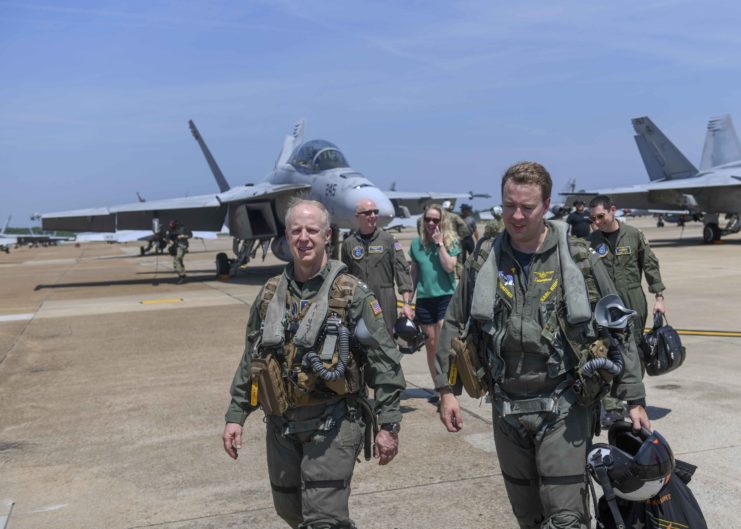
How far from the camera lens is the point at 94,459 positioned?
598 centimetres

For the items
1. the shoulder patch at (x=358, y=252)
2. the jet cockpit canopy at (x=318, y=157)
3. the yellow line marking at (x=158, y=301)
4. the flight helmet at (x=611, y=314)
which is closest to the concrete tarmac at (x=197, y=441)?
the shoulder patch at (x=358, y=252)

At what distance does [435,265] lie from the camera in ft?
22.9

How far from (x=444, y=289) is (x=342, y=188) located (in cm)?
1127

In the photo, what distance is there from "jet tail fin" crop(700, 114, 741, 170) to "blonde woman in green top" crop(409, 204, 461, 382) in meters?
34.1

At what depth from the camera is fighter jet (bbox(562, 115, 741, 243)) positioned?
102 ft

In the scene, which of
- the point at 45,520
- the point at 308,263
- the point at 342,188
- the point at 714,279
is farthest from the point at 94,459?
the point at 714,279

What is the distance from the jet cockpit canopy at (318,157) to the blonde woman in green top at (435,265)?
12.2 meters

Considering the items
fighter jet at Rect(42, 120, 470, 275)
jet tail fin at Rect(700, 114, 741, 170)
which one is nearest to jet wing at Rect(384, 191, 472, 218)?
fighter jet at Rect(42, 120, 470, 275)

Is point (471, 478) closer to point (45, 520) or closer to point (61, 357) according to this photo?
point (45, 520)

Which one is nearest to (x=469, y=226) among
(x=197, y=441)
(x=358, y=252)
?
(x=358, y=252)

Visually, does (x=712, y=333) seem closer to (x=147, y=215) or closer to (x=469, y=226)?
(x=469, y=226)

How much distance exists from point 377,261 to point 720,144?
34.7m

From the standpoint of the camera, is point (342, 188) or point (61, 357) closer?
point (61, 357)

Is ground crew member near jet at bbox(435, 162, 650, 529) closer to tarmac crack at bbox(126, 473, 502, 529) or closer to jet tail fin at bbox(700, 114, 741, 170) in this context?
tarmac crack at bbox(126, 473, 502, 529)
